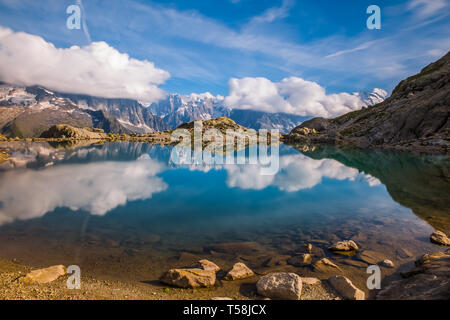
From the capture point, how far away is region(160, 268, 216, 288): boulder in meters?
12.5

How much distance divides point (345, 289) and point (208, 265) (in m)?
7.43

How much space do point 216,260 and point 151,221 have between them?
9.99m

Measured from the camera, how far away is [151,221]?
77.4 ft

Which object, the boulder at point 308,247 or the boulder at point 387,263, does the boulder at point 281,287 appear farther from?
the boulder at point 387,263

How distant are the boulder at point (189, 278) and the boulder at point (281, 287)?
2.61m

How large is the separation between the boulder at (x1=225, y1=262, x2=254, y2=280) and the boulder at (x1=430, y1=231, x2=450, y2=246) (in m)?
14.7

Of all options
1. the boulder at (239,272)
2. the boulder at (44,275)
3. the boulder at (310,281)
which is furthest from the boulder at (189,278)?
the boulder at (44,275)

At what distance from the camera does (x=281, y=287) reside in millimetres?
11711

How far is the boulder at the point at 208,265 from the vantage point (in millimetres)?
14436

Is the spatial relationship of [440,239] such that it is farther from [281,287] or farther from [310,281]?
[281,287]
